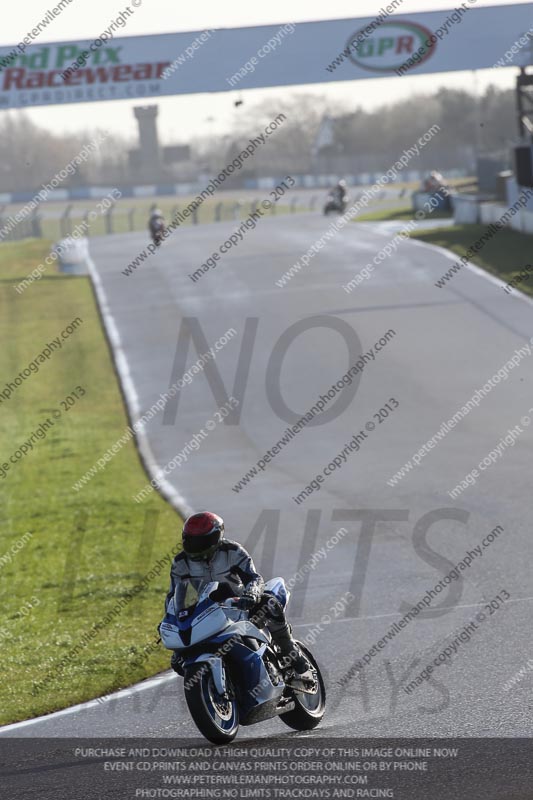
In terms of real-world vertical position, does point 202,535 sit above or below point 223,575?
above

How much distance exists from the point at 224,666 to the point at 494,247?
29.4 meters

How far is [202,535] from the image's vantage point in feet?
23.5

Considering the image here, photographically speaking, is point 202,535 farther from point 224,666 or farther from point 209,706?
point 209,706

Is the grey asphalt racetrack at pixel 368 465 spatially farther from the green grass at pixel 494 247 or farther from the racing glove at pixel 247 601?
the racing glove at pixel 247 601

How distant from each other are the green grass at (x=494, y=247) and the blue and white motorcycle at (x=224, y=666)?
2271 centimetres

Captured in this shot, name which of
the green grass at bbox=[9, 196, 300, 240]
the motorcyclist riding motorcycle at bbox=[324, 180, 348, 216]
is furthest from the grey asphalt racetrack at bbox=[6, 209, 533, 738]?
A: the green grass at bbox=[9, 196, 300, 240]

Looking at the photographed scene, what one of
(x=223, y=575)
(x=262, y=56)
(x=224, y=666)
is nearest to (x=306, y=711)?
(x=224, y=666)

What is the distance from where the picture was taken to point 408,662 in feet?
30.9

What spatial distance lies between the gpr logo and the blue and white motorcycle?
2785 centimetres

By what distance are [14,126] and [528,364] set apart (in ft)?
393

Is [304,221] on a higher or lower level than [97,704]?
lower

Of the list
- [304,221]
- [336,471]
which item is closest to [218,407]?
[336,471]

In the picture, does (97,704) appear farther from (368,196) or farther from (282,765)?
(368,196)

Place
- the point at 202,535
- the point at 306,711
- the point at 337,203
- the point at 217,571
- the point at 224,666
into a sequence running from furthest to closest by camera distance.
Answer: the point at 337,203, the point at 306,711, the point at 217,571, the point at 202,535, the point at 224,666
